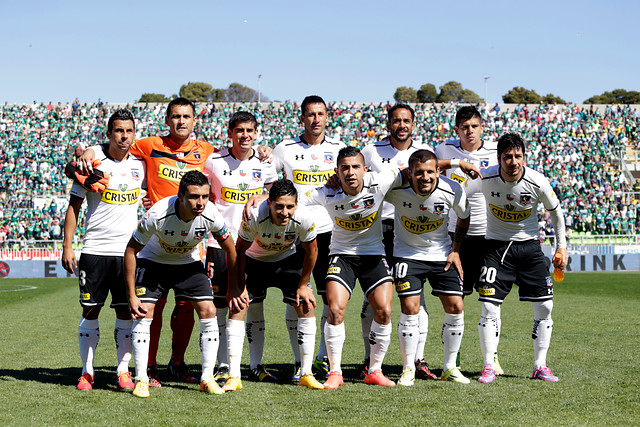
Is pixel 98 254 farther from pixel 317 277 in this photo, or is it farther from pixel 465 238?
pixel 465 238

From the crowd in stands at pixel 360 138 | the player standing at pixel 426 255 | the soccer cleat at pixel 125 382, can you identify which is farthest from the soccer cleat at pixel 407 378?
the crowd in stands at pixel 360 138

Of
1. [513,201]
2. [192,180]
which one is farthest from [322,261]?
[513,201]

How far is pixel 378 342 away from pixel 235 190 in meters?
2.29

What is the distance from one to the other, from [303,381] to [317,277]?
1254 millimetres

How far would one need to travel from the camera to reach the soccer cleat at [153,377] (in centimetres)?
685

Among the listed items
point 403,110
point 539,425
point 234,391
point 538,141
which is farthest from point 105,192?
point 538,141

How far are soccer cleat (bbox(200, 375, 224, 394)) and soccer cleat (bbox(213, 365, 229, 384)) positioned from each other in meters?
0.34

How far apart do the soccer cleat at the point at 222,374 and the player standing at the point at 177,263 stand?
373 millimetres

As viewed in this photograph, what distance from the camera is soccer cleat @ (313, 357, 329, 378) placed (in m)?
7.56

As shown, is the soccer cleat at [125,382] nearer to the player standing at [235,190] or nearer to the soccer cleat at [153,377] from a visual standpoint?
the soccer cleat at [153,377]

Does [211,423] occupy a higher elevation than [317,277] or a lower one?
lower

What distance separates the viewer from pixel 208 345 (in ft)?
21.8

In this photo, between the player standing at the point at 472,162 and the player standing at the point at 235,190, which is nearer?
the player standing at the point at 235,190

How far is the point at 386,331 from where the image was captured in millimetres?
6891
